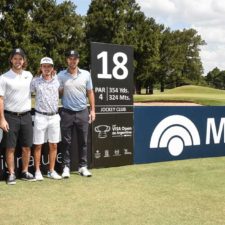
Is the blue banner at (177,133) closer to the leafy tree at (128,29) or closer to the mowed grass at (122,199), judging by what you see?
the mowed grass at (122,199)

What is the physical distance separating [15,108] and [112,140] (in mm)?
2290

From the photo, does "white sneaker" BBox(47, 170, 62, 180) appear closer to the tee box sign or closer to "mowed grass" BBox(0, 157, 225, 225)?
"mowed grass" BBox(0, 157, 225, 225)

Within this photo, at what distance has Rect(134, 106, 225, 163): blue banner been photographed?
8.71 meters

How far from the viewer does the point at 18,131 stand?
676 centimetres

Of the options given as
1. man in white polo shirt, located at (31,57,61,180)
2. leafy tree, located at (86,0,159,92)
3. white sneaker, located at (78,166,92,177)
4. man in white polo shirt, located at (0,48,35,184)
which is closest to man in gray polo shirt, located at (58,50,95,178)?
white sneaker, located at (78,166,92,177)

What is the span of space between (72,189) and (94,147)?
184 cm

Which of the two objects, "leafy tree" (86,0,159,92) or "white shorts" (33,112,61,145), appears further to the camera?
"leafy tree" (86,0,159,92)

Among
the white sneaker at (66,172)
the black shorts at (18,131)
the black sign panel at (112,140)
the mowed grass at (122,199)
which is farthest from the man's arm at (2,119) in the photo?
the black sign panel at (112,140)

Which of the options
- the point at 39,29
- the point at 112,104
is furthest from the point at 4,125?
the point at 39,29

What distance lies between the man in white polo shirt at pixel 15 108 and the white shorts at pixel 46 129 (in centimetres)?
12

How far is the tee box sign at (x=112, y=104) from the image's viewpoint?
26.6 ft

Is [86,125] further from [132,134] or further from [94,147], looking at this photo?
[132,134]

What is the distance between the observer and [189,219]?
16.2ft

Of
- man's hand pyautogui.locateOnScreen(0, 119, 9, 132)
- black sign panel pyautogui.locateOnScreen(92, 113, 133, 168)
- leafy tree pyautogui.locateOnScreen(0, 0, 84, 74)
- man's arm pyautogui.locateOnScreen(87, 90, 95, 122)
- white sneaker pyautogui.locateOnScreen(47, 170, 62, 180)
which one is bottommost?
white sneaker pyautogui.locateOnScreen(47, 170, 62, 180)
